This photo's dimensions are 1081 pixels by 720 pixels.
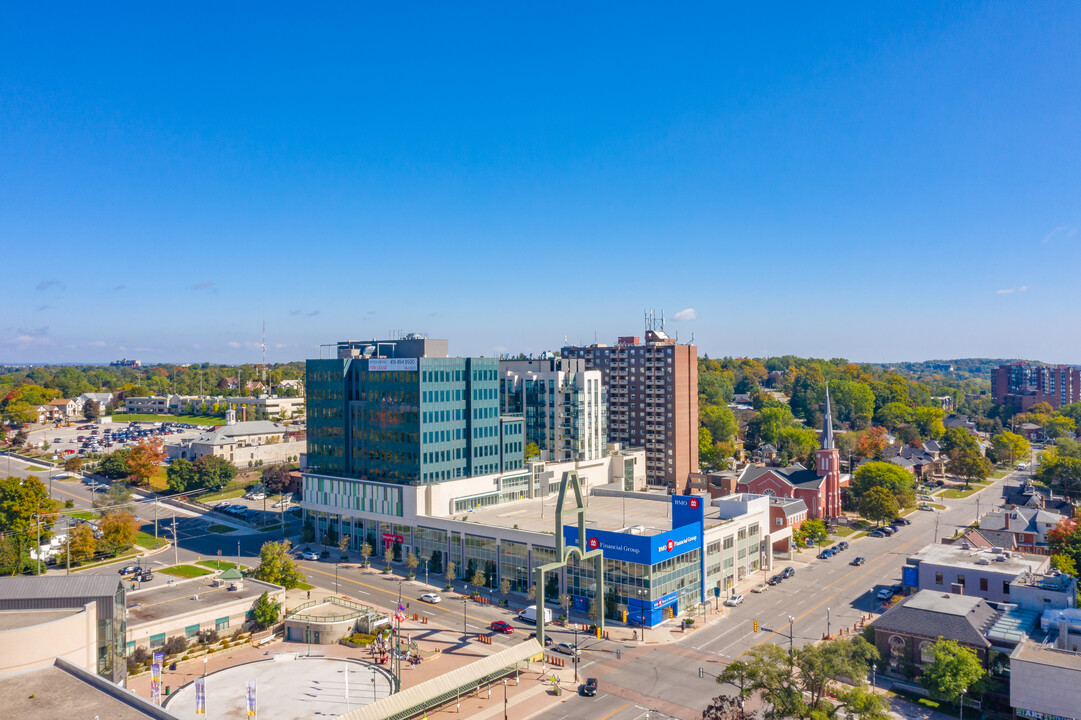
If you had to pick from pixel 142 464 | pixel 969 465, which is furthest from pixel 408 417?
pixel 969 465

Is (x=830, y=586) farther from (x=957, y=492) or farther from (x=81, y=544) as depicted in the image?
(x=81, y=544)

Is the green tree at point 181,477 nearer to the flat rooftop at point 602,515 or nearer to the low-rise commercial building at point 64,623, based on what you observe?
the flat rooftop at point 602,515

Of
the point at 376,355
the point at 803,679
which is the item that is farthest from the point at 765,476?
the point at 803,679

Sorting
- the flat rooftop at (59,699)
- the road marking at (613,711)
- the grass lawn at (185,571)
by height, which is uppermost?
the flat rooftop at (59,699)

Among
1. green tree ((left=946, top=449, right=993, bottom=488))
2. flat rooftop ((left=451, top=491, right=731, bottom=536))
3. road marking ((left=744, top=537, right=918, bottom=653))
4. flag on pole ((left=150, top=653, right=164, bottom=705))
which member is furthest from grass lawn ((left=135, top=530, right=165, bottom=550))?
green tree ((left=946, top=449, right=993, bottom=488))

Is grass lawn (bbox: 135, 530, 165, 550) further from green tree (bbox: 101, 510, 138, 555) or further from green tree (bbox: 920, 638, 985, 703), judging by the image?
green tree (bbox: 920, 638, 985, 703)

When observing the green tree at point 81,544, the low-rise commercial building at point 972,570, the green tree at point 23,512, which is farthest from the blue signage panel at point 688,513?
the green tree at point 23,512
